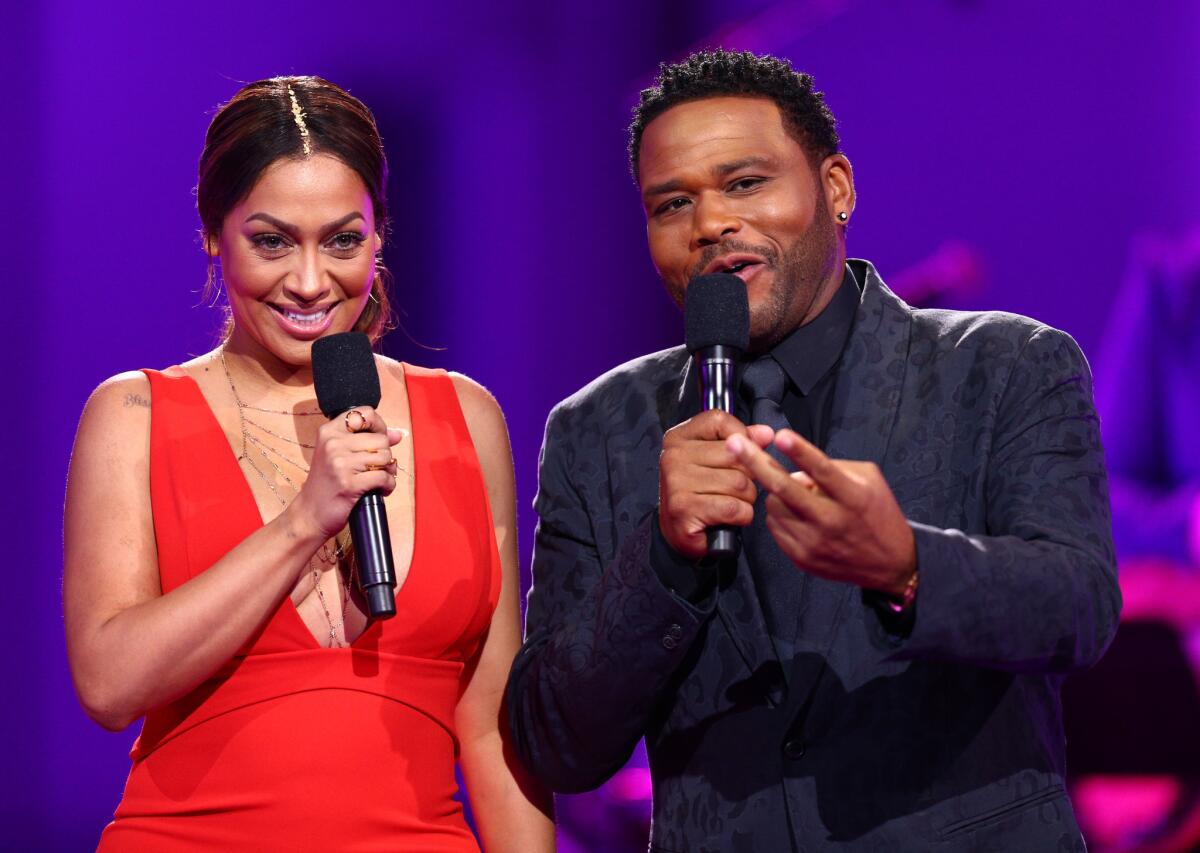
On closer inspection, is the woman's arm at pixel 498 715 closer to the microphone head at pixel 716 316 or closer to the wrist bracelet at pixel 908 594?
the microphone head at pixel 716 316

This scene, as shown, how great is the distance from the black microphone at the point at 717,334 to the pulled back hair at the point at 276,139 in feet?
2.40

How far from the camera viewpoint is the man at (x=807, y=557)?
5.20 ft

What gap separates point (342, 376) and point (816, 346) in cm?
66

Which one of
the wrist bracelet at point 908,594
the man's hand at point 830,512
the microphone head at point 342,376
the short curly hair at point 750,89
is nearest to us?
the man's hand at point 830,512

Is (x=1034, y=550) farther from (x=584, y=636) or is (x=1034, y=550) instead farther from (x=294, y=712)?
(x=294, y=712)

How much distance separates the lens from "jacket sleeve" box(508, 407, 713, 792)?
1769 mm

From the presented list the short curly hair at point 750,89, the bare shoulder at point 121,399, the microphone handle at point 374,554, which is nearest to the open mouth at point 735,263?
the short curly hair at point 750,89

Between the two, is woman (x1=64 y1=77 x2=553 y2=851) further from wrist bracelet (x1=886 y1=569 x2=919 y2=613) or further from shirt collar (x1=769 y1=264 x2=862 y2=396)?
wrist bracelet (x1=886 y1=569 x2=919 y2=613)

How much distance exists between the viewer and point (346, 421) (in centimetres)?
186

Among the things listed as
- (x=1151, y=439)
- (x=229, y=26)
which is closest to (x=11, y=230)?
(x=229, y=26)

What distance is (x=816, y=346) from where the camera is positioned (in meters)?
2.07

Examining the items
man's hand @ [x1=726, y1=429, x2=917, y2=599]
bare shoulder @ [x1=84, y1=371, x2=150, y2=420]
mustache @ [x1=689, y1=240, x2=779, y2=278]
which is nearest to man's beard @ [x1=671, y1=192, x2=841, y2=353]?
Answer: mustache @ [x1=689, y1=240, x2=779, y2=278]

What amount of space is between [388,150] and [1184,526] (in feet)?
7.41

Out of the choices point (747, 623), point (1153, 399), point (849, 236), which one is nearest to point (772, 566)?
point (747, 623)
